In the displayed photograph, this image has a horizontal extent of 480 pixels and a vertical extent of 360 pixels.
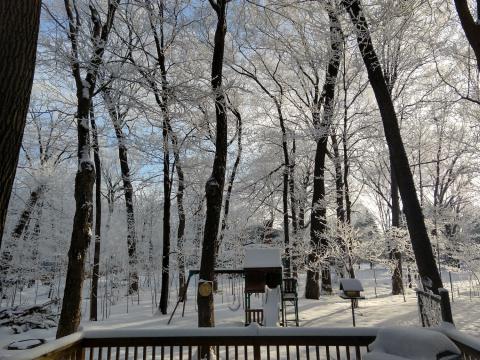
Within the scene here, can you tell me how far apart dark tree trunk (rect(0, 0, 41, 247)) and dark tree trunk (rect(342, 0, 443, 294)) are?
5.02m

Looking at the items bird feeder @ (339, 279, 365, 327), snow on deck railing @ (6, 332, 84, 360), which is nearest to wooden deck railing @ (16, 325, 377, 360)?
snow on deck railing @ (6, 332, 84, 360)

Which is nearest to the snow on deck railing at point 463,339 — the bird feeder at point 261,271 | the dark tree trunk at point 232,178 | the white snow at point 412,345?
the white snow at point 412,345

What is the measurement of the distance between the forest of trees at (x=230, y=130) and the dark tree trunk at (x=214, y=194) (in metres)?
0.03

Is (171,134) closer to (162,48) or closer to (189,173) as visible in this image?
(162,48)

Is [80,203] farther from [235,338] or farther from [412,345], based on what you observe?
[412,345]

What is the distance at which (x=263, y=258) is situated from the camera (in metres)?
9.05

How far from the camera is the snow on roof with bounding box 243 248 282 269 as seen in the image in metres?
8.87

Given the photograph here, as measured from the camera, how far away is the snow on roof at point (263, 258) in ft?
29.1

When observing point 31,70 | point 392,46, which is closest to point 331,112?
point 392,46

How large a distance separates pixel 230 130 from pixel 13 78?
52.0 feet

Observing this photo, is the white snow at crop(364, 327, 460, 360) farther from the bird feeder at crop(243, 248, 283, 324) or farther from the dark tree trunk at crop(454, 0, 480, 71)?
the bird feeder at crop(243, 248, 283, 324)

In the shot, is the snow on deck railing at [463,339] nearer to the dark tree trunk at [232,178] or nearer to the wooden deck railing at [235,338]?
the wooden deck railing at [235,338]

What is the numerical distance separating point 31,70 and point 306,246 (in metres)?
12.3

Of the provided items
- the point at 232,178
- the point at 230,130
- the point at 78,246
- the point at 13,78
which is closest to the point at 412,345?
the point at 13,78
